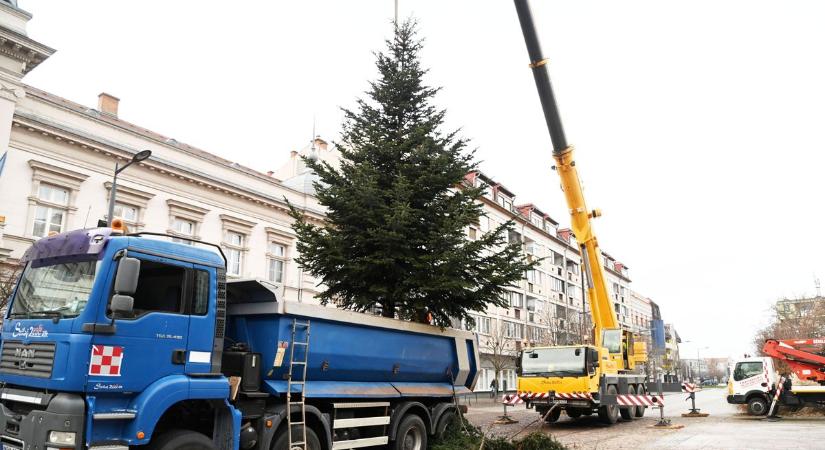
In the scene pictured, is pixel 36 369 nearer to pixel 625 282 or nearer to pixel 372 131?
pixel 372 131

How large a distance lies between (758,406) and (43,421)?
24.4 metres

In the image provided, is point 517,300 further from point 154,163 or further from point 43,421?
point 43,421

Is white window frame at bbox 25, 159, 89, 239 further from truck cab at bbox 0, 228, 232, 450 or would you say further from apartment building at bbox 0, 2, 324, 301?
truck cab at bbox 0, 228, 232, 450

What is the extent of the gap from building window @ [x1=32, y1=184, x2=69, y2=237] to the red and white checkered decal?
18.6m

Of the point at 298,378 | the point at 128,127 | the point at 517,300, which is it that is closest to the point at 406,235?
the point at 298,378

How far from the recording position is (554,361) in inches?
736

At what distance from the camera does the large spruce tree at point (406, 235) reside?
12.6 meters

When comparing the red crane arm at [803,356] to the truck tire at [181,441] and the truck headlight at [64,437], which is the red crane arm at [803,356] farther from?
the truck headlight at [64,437]

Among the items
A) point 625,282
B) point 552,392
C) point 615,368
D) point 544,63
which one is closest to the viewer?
point 544,63

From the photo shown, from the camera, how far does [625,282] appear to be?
305 ft

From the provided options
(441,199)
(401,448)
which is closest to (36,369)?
(401,448)

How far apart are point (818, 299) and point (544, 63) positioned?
151ft

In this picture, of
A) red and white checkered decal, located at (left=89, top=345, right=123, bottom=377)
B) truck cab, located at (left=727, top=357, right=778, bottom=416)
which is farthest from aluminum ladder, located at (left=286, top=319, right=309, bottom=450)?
truck cab, located at (left=727, top=357, right=778, bottom=416)

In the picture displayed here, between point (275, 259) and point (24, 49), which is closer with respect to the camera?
point (24, 49)
